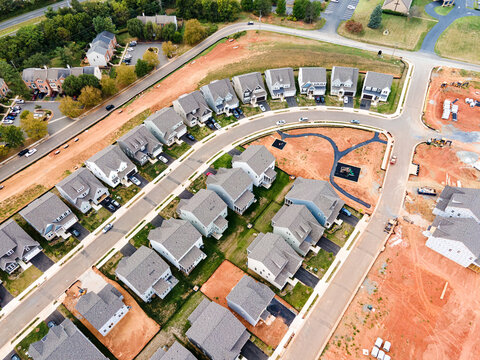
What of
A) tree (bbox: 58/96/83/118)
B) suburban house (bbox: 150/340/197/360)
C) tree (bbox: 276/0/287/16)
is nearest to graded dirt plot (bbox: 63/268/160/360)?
suburban house (bbox: 150/340/197/360)

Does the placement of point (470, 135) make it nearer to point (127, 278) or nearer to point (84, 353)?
point (127, 278)

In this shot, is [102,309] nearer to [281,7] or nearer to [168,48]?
[168,48]

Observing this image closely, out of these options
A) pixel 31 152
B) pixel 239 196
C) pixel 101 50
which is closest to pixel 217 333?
pixel 239 196

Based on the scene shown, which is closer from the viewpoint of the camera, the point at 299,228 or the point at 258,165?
the point at 299,228

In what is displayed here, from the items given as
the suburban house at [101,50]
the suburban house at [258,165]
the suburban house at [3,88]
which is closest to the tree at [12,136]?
the suburban house at [3,88]

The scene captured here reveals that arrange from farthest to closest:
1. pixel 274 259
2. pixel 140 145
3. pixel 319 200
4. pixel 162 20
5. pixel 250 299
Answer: pixel 162 20 < pixel 140 145 < pixel 319 200 < pixel 274 259 < pixel 250 299

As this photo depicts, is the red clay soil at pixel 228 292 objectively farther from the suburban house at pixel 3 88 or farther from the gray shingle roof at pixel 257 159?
the suburban house at pixel 3 88

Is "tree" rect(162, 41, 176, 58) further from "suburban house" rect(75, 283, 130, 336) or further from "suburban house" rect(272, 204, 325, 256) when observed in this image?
"suburban house" rect(75, 283, 130, 336)

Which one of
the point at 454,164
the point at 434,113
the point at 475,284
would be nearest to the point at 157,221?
the point at 475,284
